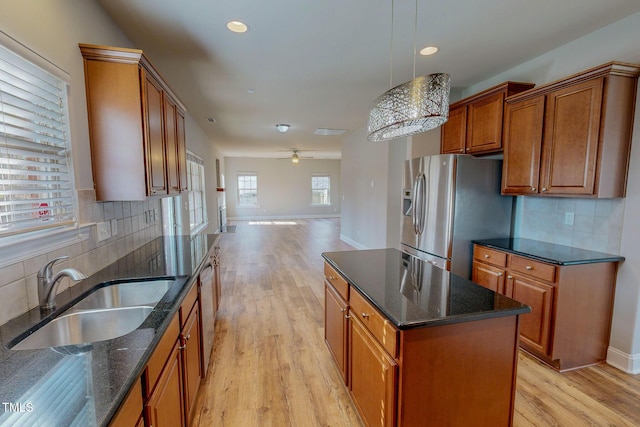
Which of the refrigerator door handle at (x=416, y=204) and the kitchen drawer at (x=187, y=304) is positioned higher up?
the refrigerator door handle at (x=416, y=204)

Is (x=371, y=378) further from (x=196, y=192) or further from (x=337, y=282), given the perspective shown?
(x=196, y=192)

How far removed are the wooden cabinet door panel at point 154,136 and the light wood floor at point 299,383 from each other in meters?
1.50

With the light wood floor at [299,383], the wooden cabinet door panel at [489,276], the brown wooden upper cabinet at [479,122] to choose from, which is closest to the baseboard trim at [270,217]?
the light wood floor at [299,383]

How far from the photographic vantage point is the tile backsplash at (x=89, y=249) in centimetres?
118

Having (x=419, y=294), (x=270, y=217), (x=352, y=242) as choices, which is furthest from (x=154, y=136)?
(x=270, y=217)

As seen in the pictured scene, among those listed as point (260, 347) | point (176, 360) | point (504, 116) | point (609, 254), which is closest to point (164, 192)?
point (176, 360)

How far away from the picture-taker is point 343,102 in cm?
417

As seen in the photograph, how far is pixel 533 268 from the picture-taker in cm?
227

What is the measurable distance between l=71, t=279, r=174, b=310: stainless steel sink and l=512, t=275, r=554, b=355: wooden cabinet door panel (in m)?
2.66

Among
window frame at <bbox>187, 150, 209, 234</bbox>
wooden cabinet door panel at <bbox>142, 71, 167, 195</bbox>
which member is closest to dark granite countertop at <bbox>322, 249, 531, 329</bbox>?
wooden cabinet door panel at <bbox>142, 71, 167, 195</bbox>

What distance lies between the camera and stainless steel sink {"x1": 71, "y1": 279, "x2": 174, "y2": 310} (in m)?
1.61

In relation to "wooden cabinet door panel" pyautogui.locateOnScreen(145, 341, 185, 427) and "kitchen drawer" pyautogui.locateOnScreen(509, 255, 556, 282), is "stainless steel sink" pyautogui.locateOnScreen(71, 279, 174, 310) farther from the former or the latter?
"kitchen drawer" pyautogui.locateOnScreen(509, 255, 556, 282)

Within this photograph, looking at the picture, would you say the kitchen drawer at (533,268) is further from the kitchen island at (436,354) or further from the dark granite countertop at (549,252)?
the kitchen island at (436,354)

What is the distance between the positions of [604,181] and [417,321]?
2059mm
